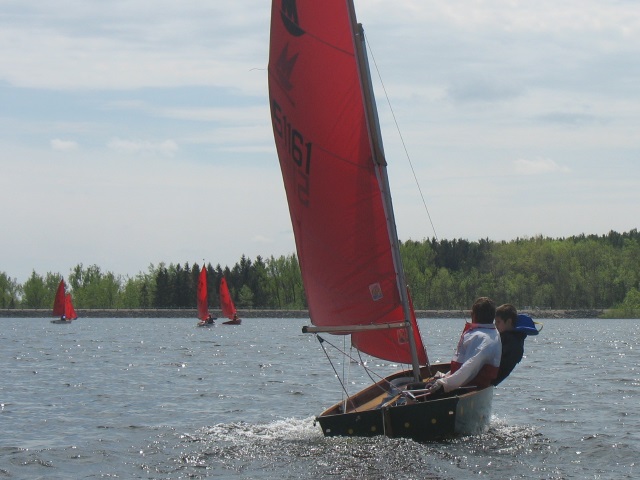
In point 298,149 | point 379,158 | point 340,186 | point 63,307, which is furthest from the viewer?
point 63,307

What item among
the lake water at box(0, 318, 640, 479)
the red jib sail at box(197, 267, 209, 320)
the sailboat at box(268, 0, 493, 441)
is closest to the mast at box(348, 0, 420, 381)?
the sailboat at box(268, 0, 493, 441)

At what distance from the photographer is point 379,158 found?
53.7 ft

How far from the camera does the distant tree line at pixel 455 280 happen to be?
148000 millimetres

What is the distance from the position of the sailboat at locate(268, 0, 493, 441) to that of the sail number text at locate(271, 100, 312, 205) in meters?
0.02

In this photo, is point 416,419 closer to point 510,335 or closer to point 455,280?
point 510,335

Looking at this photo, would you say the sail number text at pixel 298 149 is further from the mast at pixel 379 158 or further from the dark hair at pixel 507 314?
the dark hair at pixel 507 314

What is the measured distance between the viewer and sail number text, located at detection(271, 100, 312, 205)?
16672 millimetres

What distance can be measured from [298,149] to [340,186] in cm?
92

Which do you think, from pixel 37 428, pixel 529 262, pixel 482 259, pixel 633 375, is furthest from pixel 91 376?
pixel 482 259

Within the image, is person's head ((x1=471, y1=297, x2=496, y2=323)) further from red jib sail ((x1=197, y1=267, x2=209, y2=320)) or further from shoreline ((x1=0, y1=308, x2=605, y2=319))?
shoreline ((x1=0, y1=308, x2=605, y2=319))

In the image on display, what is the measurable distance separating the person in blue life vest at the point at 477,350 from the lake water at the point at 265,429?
3.25ft

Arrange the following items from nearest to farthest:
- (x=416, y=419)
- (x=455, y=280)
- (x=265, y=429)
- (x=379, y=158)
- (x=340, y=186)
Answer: (x=416, y=419) < (x=379, y=158) < (x=340, y=186) < (x=265, y=429) < (x=455, y=280)

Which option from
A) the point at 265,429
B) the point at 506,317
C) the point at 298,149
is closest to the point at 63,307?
the point at 265,429

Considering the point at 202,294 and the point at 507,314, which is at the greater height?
the point at 202,294
